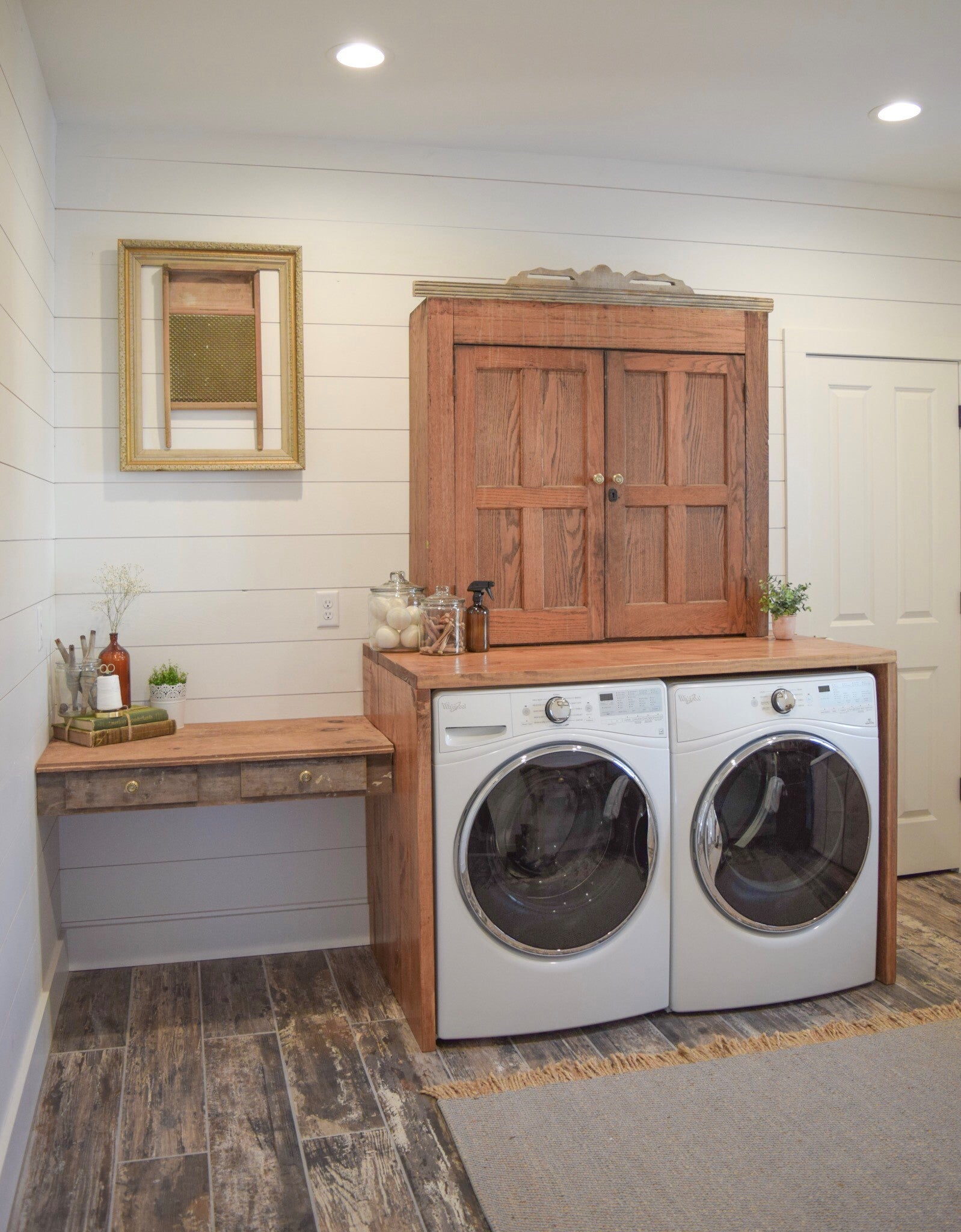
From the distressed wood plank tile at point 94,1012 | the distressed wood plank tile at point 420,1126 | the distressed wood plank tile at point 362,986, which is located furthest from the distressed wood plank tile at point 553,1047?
the distressed wood plank tile at point 94,1012

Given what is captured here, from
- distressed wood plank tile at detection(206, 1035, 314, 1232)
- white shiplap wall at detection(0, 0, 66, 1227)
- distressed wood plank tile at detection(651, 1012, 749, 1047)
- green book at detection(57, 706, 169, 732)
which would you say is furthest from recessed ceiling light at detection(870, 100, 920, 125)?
distressed wood plank tile at detection(206, 1035, 314, 1232)

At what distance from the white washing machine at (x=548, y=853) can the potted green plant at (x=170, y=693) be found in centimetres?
93

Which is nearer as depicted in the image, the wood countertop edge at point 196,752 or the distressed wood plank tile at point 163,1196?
the distressed wood plank tile at point 163,1196

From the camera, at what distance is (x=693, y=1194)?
6.10 ft

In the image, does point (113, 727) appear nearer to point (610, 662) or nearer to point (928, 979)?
point (610, 662)

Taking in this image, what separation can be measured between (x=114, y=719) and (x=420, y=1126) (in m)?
1.32

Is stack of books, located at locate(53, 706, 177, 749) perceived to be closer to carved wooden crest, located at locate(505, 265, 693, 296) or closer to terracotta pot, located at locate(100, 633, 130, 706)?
terracotta pot, located at locate(100, 633, 130, 706)

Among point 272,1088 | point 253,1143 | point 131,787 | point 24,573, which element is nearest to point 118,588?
point 24,573

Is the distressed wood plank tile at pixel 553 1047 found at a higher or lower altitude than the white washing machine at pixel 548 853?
lower

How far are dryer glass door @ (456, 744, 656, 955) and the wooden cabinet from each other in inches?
23.6

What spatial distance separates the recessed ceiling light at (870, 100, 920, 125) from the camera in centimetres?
282

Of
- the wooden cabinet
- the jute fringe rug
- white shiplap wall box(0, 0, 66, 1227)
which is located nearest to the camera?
white shiplap wall box(0, 0, 66, 1227)

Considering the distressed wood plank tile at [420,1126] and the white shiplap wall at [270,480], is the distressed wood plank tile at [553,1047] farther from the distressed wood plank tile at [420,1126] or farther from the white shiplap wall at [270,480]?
the white shiplap wall at [270,480]

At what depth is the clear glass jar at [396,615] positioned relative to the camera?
9.13ft
